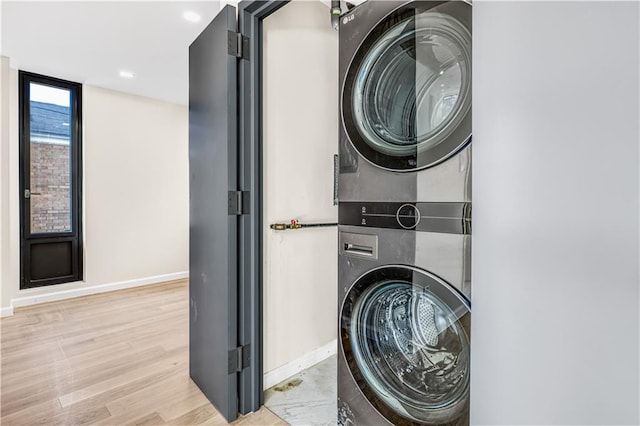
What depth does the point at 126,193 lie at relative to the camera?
414 cm

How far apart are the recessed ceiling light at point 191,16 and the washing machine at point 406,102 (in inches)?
70.3

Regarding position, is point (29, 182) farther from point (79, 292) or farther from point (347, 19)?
point (347, 19)

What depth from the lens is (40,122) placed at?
3.60 metres

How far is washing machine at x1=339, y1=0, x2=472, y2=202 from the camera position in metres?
0.87

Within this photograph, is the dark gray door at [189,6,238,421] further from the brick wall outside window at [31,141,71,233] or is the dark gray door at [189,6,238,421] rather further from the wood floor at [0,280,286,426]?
the brick wall outside window at [31,141,71,233]

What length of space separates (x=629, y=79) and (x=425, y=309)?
2.80ft

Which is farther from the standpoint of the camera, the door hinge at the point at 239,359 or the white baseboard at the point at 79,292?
the white baseboard at the point at 79,292

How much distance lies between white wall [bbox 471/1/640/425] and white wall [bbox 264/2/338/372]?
1538mm

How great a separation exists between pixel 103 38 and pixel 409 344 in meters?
3.33

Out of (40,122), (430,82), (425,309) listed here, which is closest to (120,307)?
(40,122)

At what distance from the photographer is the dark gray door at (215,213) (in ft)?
5.17

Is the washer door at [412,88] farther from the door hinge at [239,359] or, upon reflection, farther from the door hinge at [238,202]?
the door hinge at [239,359]

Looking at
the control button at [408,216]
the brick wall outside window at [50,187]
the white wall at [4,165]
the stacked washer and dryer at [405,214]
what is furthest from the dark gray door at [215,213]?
the brick wall outside window at [50,187]

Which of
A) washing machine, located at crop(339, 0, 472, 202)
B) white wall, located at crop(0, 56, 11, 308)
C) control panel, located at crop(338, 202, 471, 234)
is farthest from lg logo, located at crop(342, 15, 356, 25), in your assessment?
white wall, located at crop(0, 56, 11, 308)
